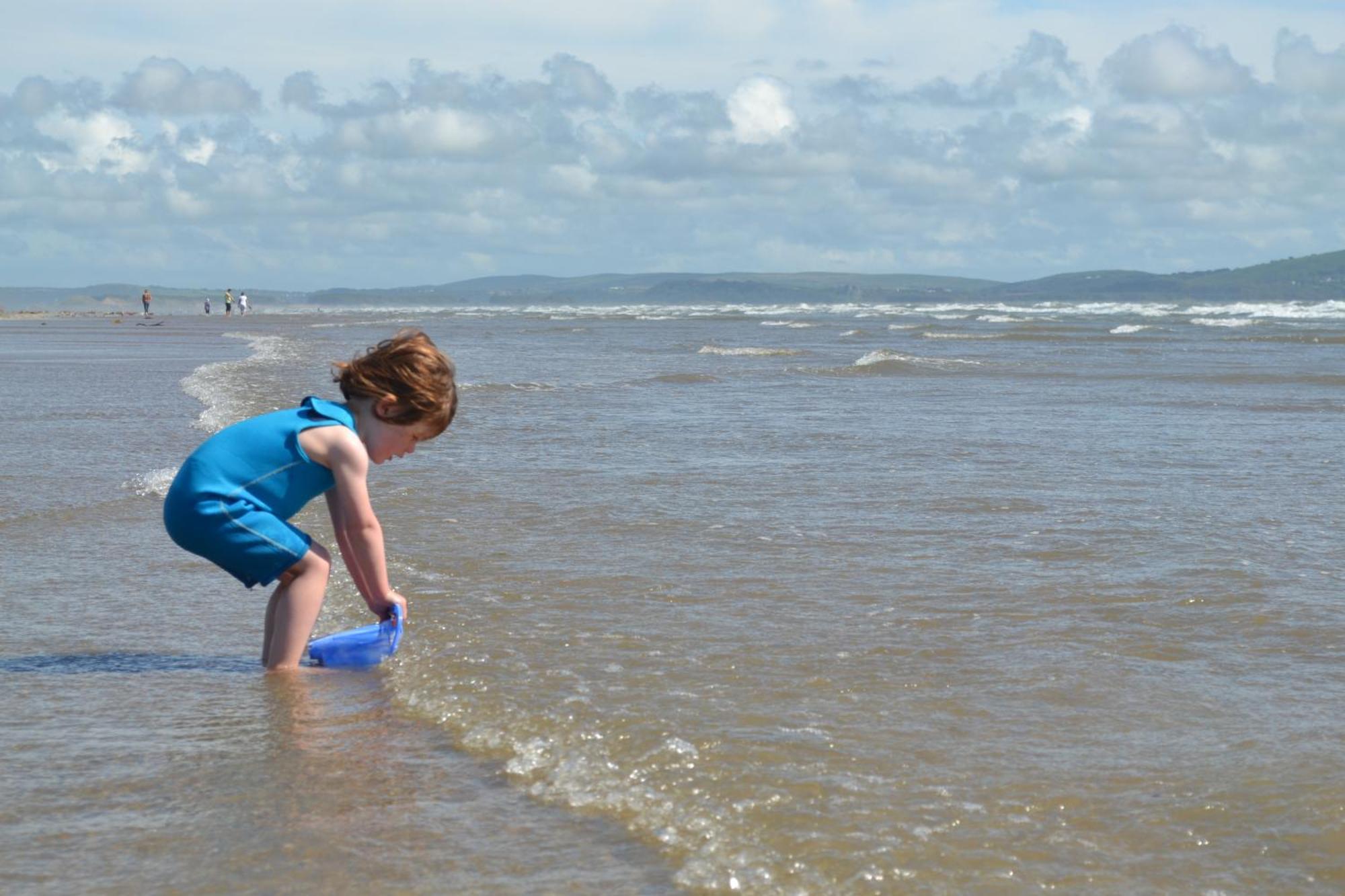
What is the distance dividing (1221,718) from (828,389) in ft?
45.6

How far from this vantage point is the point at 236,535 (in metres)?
4.76

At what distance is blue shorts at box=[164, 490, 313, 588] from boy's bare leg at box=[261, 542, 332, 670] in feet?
0.19

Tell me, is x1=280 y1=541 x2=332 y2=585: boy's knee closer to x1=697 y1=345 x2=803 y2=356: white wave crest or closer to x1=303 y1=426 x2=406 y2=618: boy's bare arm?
x1=303 y1=426 x2=406 y2=618: boy's bare arm

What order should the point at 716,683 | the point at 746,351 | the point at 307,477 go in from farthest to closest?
the point at 746,351, the point at 307,477, the point at 716,683

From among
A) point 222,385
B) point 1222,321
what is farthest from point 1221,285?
point 222,385

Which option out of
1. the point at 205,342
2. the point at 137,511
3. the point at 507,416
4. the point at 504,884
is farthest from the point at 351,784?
the point at 205,342

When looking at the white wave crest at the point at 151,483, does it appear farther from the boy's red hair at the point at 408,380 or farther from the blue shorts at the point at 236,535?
the boy's red hair at the point at 408,380

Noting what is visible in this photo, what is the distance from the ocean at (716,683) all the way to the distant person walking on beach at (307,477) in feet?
1.17

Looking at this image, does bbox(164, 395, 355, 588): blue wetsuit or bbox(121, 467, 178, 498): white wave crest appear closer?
bbox(164, 395, 355, 588): blue wetsuit

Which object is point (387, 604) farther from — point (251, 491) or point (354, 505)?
point (251, 491)

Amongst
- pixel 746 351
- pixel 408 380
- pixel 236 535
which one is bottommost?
pixel 746 351

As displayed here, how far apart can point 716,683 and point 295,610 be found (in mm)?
1452

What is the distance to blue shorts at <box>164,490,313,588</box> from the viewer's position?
187 inches

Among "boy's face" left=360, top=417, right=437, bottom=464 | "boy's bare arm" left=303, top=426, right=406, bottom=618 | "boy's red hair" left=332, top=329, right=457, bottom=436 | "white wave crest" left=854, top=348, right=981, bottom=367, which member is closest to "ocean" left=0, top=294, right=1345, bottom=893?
"boy's bare arm" left=303, top=426, right=406, bottom=618
